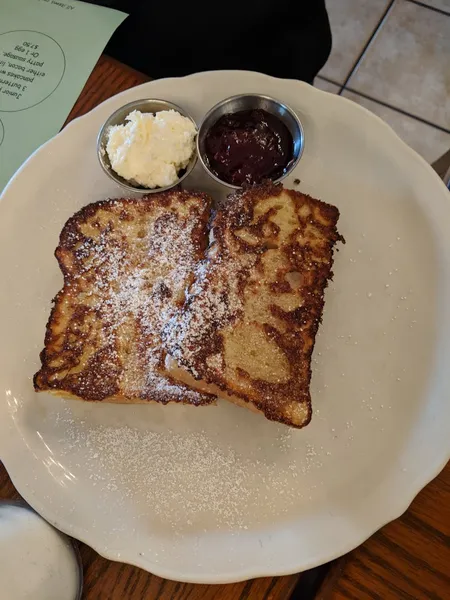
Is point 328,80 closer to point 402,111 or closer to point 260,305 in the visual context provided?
point 402,111

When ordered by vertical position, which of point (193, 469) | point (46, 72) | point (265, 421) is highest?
point (46, 72)

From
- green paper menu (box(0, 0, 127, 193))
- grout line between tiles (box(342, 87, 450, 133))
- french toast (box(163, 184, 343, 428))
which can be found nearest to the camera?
french toast (box(163, 184, 343, 428))

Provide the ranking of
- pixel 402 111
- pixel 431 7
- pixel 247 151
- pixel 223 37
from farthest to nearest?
1. pixel 431 7
2. pixel 402 111
3. pixel 223 37
4. pixel 247 151

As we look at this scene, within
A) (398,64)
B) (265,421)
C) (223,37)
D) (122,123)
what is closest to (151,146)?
(122,123)

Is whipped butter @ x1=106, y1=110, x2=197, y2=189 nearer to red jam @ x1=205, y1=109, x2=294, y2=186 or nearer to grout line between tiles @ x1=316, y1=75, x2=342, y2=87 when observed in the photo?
red jam @ x1=205, y1=109, x2=294, y2=186

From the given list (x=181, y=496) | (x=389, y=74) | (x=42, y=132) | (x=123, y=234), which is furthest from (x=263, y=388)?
(x=389, y=74)

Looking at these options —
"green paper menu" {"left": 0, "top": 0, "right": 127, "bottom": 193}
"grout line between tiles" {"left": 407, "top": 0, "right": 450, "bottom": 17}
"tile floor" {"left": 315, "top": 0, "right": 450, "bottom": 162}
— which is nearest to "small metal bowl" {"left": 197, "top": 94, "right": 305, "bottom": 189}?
"green paper menu" {"left": 0, "top": 0, "right": 127, "bottom": 193}

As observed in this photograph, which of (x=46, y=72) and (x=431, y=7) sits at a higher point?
(x=431, y=7)
